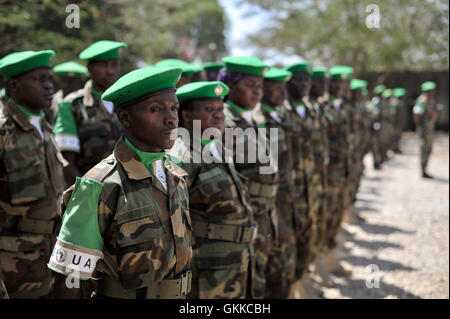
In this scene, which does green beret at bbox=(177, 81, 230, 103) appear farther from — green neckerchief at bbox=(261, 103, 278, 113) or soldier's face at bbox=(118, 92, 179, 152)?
green neckerchief at bbox=(261, 103, 278, 113)

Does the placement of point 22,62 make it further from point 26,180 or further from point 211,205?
point 211,205

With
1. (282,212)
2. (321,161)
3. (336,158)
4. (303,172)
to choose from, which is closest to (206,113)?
(282,212)

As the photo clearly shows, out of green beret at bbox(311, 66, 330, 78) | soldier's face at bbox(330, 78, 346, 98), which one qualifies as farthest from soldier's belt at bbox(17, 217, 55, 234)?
soldier's face at bbox(330, 78, 346, 98)

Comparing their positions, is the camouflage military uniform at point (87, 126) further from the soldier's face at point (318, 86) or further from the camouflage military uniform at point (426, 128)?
the camouflage military uniform at point (426, 128)

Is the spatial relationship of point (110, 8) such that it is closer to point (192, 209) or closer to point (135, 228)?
point (192, 209)

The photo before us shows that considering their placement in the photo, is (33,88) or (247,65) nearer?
(33,88)

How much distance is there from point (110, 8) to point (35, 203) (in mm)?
9261

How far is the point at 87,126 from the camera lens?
3.98 m

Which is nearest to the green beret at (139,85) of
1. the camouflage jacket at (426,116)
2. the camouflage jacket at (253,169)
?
the camouflage jacket at (253,169)

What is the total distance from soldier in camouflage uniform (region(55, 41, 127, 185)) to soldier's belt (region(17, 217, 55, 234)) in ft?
1.60

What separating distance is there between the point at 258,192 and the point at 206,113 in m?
1.03

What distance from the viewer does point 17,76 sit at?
353 cm

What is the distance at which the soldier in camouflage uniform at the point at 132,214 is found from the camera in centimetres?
196

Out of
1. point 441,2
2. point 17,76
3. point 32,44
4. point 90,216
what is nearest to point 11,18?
point 32,44
